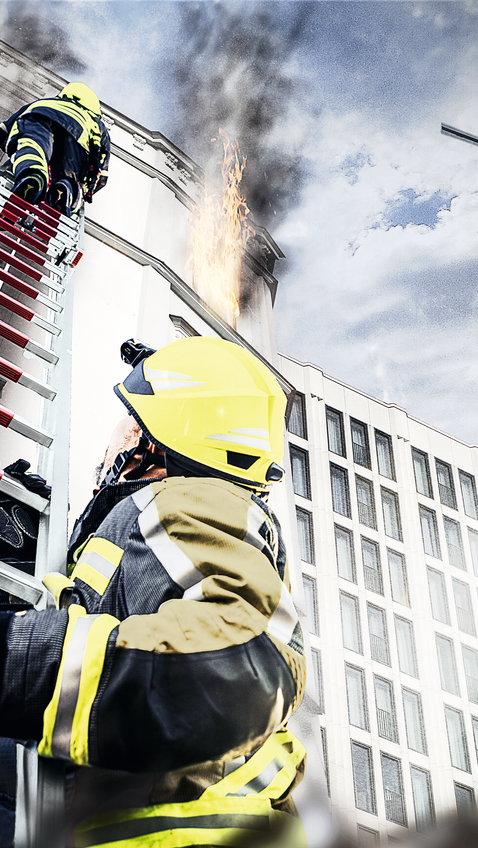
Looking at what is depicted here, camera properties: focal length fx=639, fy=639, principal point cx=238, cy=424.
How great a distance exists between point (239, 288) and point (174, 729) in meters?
9.95

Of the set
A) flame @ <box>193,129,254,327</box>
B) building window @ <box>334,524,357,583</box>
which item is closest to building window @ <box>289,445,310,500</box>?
building window @ <box>334,524,357,583</box>

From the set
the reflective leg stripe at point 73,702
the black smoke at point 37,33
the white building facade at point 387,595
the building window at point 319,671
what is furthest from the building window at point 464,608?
the reflective leg stripe at point 73,702

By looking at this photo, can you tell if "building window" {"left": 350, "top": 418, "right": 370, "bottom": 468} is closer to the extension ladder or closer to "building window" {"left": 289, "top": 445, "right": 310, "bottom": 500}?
"building window" {"left": 289, "top": 445, "right": 310, "bottom": 500}

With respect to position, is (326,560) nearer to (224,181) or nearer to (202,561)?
(224,181)

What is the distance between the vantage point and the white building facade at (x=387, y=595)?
23562 mm

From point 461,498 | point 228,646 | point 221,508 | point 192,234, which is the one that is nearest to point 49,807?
point 228,646

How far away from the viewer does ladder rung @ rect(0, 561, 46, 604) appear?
5.60 ft

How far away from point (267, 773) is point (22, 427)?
1497mm

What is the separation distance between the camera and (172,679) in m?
1.15

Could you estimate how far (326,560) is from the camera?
26922 millimetres

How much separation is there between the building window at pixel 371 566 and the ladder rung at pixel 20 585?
88.6 feet

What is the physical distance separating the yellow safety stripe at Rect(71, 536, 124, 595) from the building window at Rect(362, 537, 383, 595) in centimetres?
2707

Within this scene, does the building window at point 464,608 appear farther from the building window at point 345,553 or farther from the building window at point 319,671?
the building window at point 319,671

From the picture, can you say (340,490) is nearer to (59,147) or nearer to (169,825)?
(59,147)
